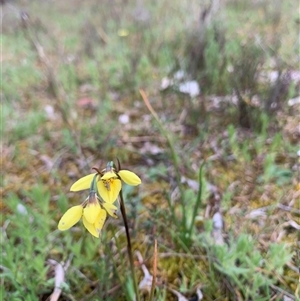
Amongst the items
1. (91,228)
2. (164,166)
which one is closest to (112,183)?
(91,228)

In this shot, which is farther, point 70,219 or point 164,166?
point 164,166

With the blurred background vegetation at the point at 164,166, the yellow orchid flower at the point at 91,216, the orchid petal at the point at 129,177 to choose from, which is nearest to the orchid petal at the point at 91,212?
the yellow orchid flower at the point at 91,216

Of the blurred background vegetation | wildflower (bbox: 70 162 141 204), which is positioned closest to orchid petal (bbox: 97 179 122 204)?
wildflower (bbox: 70 162 141 204)

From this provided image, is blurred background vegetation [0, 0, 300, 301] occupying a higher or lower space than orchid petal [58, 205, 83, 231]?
lower

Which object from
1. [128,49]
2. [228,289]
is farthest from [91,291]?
[128,49]

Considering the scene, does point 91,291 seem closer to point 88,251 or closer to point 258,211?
point 88,251

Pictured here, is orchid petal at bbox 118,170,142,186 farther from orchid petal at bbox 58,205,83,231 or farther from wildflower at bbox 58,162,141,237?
orchid petal at bbox 58,205,83,231

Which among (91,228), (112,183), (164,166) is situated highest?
(112,183)

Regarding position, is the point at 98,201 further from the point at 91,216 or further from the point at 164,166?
the point at 164,166
